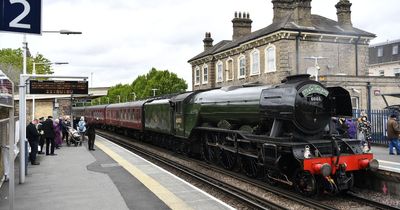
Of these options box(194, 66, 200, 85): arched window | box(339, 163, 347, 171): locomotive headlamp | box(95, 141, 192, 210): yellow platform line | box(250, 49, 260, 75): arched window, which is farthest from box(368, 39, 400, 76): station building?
box(339, 163, 347, 171): locomotive headlamp

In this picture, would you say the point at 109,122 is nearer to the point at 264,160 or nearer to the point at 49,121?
the point at 49,121

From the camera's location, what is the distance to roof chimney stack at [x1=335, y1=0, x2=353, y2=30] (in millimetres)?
31625

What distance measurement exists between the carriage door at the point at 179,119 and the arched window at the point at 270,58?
13.8 metres

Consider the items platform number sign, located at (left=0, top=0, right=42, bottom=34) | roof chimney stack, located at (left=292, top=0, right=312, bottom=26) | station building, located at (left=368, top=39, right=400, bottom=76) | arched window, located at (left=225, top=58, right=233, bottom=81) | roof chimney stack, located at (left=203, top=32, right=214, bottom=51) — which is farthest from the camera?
station building, located at (left=368, top=39, right=400, bottom=76)

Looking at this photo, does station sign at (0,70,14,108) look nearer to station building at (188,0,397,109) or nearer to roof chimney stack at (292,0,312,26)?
station building at (188,0,397,109)

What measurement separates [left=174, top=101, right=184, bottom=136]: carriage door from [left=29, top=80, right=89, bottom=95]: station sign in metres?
3.72

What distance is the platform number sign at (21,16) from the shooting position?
4793 millimetres

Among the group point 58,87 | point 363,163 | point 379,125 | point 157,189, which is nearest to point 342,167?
point 363,163

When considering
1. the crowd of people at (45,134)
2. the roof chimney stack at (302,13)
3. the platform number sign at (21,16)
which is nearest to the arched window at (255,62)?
the roof chimney stack at (302,13)

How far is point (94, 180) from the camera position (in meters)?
10.6

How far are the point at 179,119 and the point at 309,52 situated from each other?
1562 cm

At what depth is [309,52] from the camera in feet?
96.1

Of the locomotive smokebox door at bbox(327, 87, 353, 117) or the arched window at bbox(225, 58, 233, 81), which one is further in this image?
the arched window at bbox(225, 58, 233, 81)

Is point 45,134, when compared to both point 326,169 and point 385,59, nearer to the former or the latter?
point 326,169
